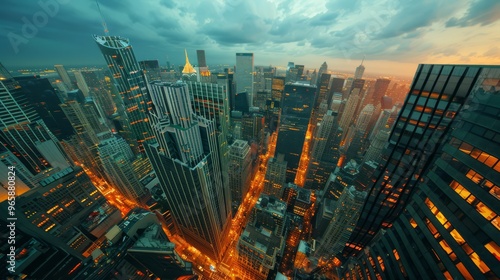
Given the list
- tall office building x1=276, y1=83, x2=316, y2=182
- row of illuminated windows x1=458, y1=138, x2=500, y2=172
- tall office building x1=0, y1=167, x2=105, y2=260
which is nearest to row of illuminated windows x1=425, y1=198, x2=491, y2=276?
row of illuminated windows x1=458, y1=138, x2=500, y2=172

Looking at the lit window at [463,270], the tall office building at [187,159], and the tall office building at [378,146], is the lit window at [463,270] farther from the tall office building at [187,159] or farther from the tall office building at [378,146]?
the tall office building at [378,146]

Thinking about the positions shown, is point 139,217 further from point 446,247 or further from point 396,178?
point 396,178

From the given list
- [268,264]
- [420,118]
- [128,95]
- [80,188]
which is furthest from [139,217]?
[128,95]

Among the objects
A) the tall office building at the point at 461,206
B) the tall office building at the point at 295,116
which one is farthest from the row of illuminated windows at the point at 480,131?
the tall office building at the point at 295,116

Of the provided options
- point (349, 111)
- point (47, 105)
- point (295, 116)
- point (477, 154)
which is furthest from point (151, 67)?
point (477, 154)

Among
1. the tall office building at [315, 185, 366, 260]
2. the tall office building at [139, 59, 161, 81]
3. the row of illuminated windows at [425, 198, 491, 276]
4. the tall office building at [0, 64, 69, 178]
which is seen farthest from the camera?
the tall office building at [139, 59, 161, 81]

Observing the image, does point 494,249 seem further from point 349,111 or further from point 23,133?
point 349,111

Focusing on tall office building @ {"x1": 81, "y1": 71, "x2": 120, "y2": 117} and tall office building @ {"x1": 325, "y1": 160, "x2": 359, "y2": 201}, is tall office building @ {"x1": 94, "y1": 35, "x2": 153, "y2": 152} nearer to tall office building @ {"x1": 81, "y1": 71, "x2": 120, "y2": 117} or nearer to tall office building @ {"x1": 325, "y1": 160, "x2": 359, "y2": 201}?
tall office building @ {"x1": 81, "y1": 71, "x2": 120, "y2": 117}
